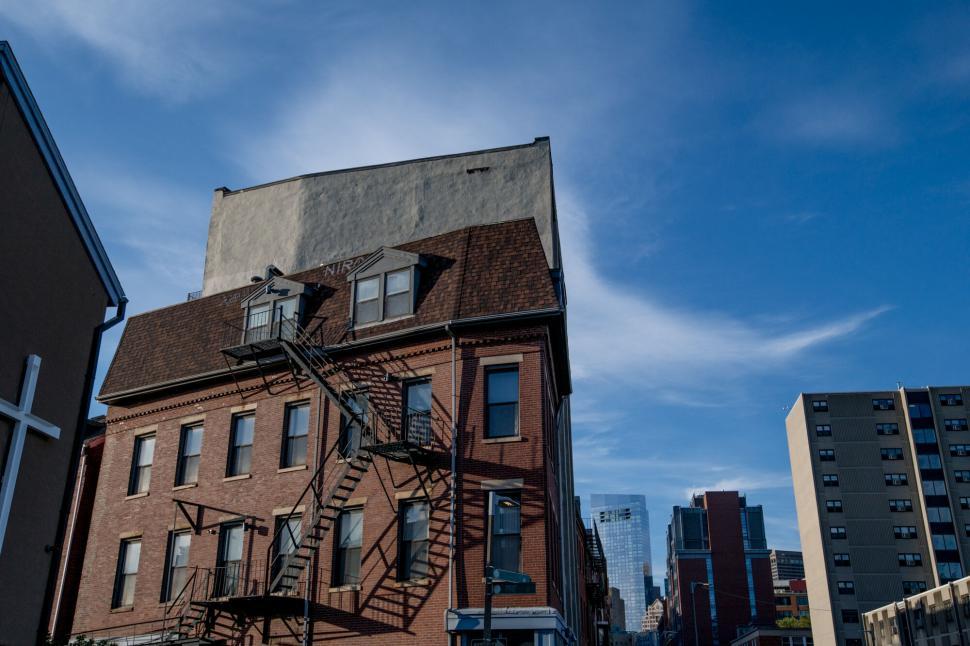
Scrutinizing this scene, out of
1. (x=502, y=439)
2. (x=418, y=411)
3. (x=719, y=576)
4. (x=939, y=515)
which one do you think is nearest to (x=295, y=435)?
(x=418, y=411)

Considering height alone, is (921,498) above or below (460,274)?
above

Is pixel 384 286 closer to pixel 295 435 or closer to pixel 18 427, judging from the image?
pixel 295 435

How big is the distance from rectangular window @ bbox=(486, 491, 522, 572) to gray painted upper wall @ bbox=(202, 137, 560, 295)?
11.8 meters

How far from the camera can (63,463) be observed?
1470 centimetres

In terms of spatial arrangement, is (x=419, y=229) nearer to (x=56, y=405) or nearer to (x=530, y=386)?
(x=530, y=386)

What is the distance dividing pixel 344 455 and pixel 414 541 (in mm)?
3528

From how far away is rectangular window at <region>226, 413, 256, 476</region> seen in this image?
1030 inches

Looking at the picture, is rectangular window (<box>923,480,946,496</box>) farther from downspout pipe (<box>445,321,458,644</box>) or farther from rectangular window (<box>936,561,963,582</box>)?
downspout pipe (<box>445,321,458,644</box>)

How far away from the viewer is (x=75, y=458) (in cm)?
1509

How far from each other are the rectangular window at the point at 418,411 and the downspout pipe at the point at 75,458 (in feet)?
29.2

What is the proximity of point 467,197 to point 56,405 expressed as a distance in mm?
20615

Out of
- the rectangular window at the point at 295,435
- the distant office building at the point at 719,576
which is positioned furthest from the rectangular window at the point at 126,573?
the distant office building at the point at 719,576

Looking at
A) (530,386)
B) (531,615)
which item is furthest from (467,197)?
(531,615)

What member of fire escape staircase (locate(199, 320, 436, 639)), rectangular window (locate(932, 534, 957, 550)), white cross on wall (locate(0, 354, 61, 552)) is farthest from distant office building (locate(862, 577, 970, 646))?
white cross on wall (locate(0, 354, 61, 552))
